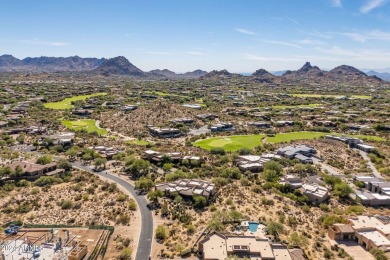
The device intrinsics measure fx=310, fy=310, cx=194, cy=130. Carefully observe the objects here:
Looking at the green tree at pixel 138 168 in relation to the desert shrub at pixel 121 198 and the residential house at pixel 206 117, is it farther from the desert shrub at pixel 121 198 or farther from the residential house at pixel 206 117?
the residential house at pixel 206 117

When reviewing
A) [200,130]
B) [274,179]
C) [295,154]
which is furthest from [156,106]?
[274,179]

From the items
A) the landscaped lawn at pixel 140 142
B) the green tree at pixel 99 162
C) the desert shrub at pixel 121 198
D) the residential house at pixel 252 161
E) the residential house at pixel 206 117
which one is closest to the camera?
the desert shrub at pixel 121 198

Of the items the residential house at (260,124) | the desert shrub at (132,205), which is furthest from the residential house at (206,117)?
the desert shrub at (132,205)

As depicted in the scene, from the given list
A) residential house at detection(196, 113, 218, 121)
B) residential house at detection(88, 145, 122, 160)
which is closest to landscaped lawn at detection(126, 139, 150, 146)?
residential house at detection(88, 145, 122, 160)

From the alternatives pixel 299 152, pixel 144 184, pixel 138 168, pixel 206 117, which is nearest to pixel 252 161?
pixel 299 152

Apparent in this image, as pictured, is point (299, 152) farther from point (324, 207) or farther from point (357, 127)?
point (357, 127)

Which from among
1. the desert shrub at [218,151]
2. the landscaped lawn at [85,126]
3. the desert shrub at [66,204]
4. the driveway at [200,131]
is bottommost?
the landscaped lawn at [85,126]

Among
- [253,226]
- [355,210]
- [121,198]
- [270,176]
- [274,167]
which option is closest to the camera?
[253,226]

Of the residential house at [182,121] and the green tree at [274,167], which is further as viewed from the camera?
the residential house at [182,121]
